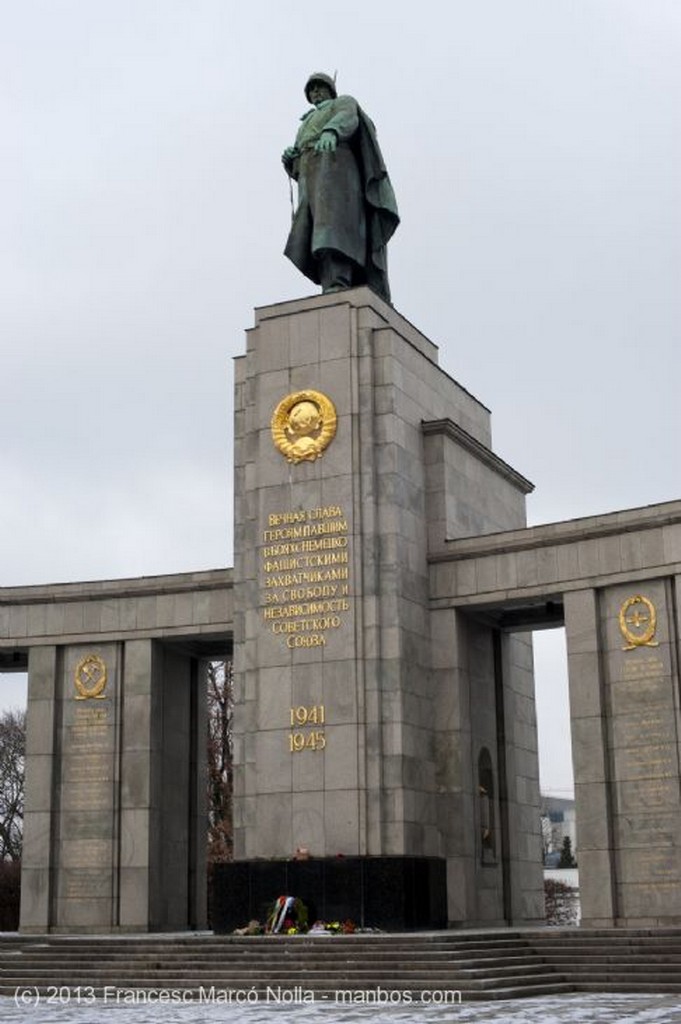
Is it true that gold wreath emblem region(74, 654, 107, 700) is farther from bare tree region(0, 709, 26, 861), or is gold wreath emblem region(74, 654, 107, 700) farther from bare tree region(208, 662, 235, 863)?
bare tree region(0, 709, 26, 861)

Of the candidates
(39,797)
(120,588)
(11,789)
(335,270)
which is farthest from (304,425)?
(11,789)

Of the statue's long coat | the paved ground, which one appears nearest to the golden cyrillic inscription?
the statue's long coat

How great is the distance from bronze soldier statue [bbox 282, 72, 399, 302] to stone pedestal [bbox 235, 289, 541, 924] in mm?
1238

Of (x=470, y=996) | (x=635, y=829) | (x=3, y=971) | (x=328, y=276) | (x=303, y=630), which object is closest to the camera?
(x=470, y=996)

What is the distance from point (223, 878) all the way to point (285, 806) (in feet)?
5.59

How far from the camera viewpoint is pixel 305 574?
90.2 feet

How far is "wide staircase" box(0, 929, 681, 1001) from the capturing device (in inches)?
798

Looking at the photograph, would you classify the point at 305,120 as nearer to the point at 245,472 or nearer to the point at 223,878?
the point at 245,472

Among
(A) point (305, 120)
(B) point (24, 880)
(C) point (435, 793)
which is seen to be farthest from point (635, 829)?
(A) point (305, 120)

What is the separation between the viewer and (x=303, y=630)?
27.3 meters

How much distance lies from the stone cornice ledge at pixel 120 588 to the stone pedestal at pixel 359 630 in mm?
1936

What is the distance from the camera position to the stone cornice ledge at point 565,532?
25.9 m

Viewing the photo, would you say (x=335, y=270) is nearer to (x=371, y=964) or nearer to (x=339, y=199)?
(x=339, y=199)

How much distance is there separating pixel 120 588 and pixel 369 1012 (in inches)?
586
